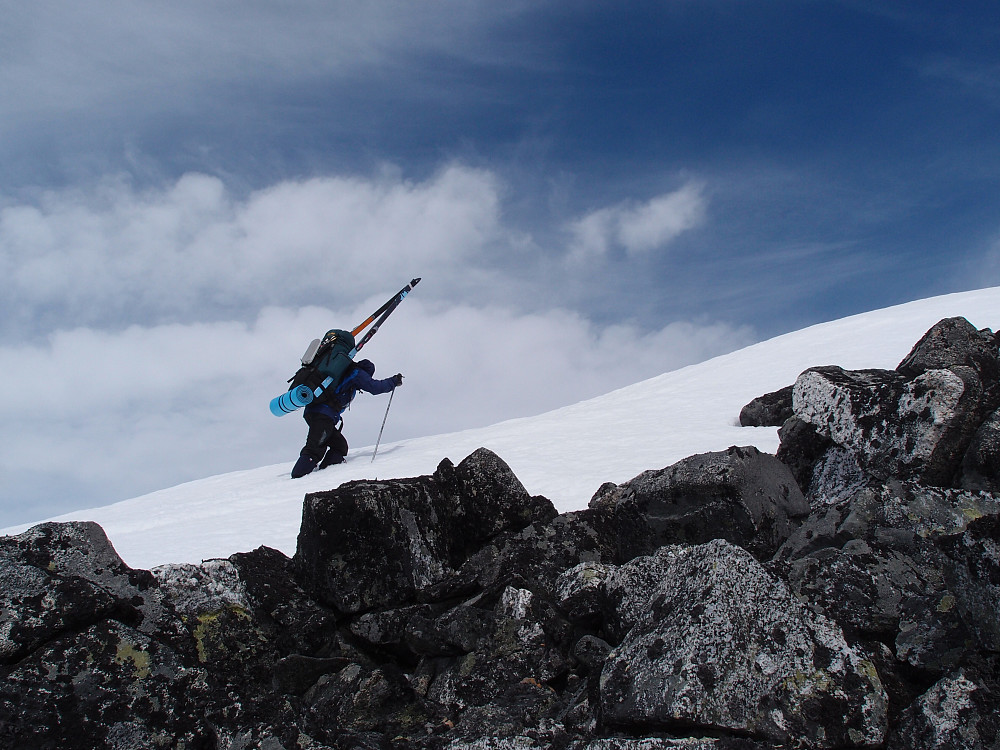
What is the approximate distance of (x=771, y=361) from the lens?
87.4ft

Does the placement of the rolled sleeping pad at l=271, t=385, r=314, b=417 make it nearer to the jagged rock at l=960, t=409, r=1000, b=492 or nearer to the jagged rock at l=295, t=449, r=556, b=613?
the jagged rock at l=295, t=449, r=556, b=613

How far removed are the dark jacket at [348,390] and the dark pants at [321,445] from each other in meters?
0.22

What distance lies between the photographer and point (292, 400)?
64.5 feet

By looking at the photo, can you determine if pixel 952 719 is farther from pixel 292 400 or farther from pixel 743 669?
pixel 292 400

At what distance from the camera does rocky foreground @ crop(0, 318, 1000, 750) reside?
15.4 ft

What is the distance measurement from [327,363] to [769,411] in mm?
11889

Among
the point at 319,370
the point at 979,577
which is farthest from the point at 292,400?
the point at 979,577

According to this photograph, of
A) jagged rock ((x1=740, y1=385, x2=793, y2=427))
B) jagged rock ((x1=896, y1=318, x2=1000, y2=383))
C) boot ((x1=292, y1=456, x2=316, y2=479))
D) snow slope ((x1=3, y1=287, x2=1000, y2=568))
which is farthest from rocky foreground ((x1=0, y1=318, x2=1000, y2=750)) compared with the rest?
boot ((x1=292, y1=456, x2=316, y2=479))

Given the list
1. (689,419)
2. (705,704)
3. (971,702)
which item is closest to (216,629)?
(705,704)

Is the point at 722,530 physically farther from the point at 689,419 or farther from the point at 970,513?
the point at 689,419

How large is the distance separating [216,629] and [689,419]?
602 inches

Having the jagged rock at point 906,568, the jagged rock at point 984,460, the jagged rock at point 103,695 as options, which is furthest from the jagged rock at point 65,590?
the jagged rock at point 984,460

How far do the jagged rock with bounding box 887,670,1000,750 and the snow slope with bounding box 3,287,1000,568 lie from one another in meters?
7.85

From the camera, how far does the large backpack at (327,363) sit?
65.3 ft
